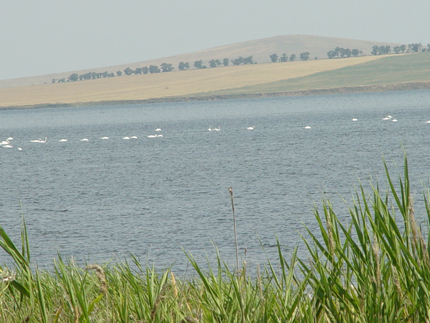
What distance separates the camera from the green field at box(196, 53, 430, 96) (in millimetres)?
181887

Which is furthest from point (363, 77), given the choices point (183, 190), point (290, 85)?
point (183, 190)

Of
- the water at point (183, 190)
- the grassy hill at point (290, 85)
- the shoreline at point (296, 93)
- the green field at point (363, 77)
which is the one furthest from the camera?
the green field at point (363, 77)

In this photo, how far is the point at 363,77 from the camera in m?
187

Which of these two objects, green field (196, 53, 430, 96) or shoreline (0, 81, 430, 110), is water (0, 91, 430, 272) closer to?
shoreline (0, 81, 430, 110)

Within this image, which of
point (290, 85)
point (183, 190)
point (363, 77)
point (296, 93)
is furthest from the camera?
point (290, 85)

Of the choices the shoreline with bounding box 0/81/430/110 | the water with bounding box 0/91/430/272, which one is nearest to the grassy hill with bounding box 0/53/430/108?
the shoreline with bounding box 0/81/430/110

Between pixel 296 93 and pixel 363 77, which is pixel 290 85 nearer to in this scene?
pixel 296 93

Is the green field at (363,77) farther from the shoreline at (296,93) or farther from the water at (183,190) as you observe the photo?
the water at (183,190)

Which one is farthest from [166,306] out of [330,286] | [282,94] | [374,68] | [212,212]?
[374,68]

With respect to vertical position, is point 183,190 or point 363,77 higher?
point 363,77

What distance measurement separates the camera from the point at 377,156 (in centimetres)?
4081

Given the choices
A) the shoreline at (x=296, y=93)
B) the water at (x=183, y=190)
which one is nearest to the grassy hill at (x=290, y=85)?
the shoreline at (x=296, y=93)

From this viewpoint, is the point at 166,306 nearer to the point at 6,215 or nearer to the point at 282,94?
the point at 6,215

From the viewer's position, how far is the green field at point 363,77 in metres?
182
